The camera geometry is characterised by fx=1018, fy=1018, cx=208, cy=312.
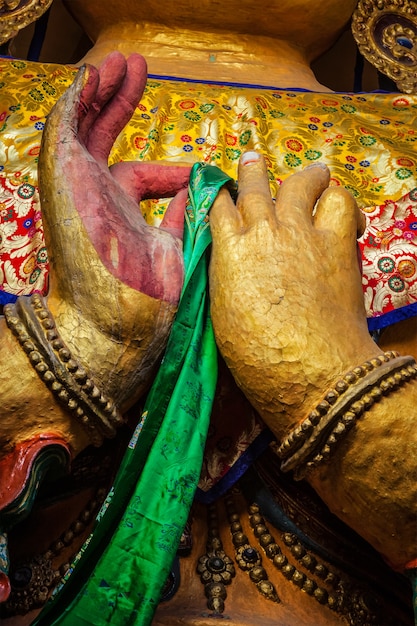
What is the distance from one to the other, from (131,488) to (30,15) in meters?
1.51

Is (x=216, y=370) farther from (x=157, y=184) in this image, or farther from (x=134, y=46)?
(x=134, y=46)

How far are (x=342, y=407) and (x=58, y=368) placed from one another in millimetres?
347

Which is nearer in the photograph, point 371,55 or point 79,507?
point 79,507

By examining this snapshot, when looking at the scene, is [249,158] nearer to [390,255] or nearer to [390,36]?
[390,255]

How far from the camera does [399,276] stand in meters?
1.57

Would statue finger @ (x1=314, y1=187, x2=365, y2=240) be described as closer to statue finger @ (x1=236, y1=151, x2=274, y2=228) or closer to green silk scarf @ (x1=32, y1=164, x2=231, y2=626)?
statue finger @ (x1=236, y1=151, x2=274, y2=228)

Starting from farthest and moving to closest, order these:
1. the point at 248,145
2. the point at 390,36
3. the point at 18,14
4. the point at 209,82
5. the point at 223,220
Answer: the point at 390,36, the point at 18,14, the point at 209,82, the point at 248,145, the point at 223,220

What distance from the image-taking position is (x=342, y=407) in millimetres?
1206

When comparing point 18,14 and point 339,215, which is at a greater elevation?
point 339,215

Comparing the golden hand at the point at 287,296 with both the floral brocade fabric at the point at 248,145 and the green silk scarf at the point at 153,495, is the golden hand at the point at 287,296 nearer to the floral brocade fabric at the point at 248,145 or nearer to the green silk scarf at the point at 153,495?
the green silk scarf at the point at 153,495

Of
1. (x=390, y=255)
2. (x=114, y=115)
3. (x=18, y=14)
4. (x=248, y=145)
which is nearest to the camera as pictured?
(x=114, y=115)

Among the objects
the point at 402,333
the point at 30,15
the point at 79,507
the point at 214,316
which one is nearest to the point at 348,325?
the point at 214,316

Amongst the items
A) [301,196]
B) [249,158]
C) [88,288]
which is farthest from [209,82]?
[88,288]

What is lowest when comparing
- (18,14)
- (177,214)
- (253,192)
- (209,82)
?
(18,14)
